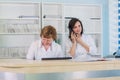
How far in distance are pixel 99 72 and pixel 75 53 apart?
5.41 ft

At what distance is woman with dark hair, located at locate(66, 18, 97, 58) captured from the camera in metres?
3.48

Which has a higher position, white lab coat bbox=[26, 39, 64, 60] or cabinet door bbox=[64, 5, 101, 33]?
cabinet door bbox=[64, 5, 101, 33]

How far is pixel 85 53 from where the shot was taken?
3.46m

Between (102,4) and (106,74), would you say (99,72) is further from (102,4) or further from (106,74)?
(102,4)

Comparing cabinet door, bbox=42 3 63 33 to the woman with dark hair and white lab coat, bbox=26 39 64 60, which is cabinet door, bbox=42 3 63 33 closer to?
the woman with dark hair

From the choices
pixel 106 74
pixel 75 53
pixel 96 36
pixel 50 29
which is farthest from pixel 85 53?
pixel 96 36

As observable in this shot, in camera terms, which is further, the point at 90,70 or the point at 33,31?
the point at 33,31

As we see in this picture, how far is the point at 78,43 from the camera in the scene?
361 centimetres

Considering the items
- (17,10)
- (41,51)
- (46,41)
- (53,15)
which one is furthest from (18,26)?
(41,51)

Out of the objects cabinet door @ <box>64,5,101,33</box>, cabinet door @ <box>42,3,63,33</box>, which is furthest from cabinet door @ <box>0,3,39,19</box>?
cabinet door @ <box>64,5,101,33</box>

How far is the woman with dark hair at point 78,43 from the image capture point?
3482mm

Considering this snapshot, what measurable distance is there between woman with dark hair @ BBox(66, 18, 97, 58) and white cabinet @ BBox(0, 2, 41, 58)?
171 centimetres

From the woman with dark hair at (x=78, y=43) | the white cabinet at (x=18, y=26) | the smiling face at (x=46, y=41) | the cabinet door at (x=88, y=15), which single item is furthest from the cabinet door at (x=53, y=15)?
the smiling face at (x=46, y=41)

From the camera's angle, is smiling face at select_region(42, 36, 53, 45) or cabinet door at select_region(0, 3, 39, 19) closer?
smiling face at select_region(42, 36, 53, 45)
